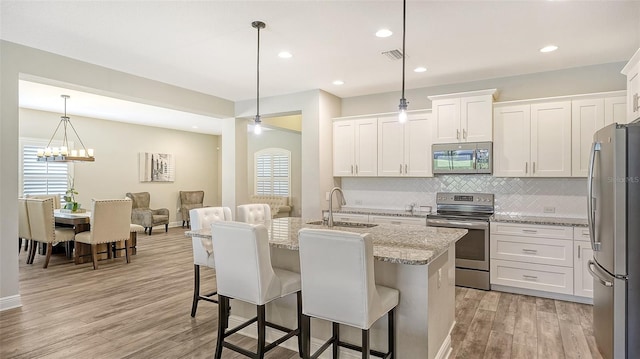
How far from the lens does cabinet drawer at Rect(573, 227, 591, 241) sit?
3.78 m

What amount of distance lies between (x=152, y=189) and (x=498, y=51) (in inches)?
340

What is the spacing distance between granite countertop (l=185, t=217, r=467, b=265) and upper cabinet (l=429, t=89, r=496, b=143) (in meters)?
1.98

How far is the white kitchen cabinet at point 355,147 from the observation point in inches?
209

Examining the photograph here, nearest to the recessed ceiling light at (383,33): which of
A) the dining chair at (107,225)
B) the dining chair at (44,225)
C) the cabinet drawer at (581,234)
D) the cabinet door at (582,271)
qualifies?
the cabinet drawer at (581,234)

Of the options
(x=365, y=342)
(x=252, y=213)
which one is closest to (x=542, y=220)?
(x=365, y=342)

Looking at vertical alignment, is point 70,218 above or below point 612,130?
below

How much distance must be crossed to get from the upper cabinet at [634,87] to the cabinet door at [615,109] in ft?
1.95

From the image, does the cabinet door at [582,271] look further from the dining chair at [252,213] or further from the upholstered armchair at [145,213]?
the upholstered armchair at [145,213]

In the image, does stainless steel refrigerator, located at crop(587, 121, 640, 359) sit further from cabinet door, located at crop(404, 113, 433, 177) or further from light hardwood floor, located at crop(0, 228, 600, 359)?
cabinet door, located at crop(404, 113, 433, 177)

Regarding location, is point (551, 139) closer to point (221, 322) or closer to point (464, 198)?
point (464, 198)

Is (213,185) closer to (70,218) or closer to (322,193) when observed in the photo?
(70,218)

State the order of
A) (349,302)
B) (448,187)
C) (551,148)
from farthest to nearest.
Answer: (448,187), (551,148), (349,302)

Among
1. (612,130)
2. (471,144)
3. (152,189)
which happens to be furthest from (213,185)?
(612,130)

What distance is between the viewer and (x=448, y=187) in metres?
5.03
